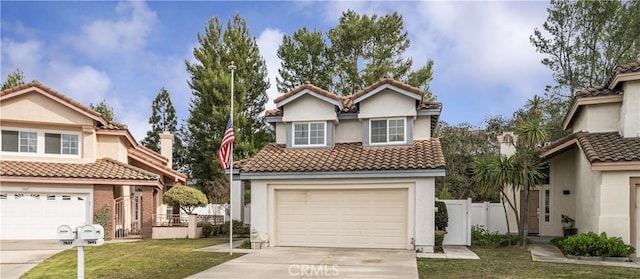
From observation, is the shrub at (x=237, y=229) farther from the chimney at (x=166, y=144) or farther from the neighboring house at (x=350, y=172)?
the chimney at (x=166, y=144)

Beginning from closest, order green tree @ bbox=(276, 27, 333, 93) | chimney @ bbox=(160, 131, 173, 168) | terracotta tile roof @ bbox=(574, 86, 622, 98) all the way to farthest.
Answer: terracotta tile roof @ bbox=(574, 86, 622, 98) → chimney @ bbox=(160, 131, 173, 168) → green tree @ bbox=(276, 27, 333, 93)

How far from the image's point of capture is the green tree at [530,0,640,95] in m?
27.3

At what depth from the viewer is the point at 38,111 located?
19.3 meters

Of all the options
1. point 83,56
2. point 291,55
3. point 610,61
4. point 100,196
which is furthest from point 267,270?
point 610,61

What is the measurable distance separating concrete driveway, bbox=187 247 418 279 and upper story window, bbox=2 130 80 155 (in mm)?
11296

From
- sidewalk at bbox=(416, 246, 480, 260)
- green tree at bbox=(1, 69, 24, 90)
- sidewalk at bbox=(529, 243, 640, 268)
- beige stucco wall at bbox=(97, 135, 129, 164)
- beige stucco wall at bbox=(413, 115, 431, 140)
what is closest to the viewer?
sidewalk at bbox=(529, 243, 640, 268)

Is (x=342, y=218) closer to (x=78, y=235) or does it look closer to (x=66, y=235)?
(x=78, y=235)

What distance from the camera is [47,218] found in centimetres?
1848

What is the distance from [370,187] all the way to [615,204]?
7.34 metres

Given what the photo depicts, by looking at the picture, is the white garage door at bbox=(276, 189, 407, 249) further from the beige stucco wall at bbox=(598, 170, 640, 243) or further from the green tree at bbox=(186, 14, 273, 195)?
the green tree at bbox=(186, 14, 273, 195)

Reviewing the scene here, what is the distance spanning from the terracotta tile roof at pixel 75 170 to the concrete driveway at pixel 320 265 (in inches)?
331

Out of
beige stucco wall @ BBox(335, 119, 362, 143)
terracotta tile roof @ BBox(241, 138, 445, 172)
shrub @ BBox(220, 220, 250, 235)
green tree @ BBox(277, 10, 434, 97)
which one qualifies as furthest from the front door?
green tree @ BBox(277, 10, 434, 97)

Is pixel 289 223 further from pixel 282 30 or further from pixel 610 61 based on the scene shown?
pixel 610 61

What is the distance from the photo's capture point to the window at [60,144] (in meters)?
19.6
